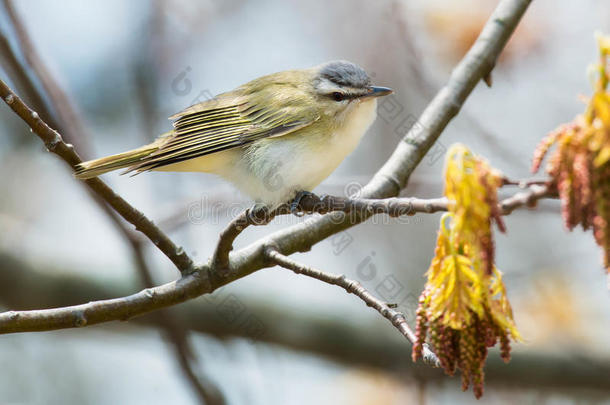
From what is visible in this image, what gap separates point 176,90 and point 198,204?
157cm

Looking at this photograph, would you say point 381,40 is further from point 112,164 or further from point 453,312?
point 453,312

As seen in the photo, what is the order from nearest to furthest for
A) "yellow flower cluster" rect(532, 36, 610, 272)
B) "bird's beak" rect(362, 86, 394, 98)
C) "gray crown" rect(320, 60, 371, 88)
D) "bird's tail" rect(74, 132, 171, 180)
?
1. "yellow flower cluster" rect(532, 36, 610, 272)
2. "bird's tail" rect(74, 132, 171, 180)
3. "bird's beak" rect(362, 86, 394, 98)
4. "gray crown" rect(320, 60, 371, 88)

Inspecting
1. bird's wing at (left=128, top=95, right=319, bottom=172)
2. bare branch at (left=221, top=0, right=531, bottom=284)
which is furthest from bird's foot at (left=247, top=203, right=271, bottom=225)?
bird's wing at (left=128, top=95, right=319, bottom=172)

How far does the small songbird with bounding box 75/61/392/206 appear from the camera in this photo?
11.4ft

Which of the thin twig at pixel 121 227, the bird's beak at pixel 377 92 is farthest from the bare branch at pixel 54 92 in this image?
the bird's beak at pixel 377 92

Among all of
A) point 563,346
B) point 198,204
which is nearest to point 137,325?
point 198,204

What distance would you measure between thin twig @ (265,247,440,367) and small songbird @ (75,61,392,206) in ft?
2.88

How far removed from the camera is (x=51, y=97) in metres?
3.40

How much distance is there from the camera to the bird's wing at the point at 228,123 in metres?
3.58

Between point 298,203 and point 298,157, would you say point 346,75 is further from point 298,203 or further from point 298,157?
point 298,203

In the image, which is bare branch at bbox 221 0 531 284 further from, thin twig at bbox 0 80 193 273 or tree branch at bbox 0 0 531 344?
thin twig at bbox 0 80 193 273

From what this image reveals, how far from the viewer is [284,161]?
11.8 feet

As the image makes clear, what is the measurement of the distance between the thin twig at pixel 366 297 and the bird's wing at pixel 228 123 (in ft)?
3.57

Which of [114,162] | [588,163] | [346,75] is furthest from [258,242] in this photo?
[588,163]
